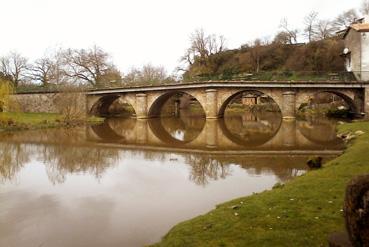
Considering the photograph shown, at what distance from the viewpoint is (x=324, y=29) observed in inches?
2464

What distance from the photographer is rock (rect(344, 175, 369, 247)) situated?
3635 millimetres

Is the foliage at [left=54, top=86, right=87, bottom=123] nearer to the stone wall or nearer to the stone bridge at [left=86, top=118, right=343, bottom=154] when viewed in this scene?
the stone wall

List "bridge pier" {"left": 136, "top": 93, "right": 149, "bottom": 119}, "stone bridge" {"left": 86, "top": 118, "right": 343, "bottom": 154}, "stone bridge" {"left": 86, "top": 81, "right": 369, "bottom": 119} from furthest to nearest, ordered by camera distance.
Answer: "bridge pier" {"left": 136, "top": 93, "right": 149, "bottom": 119} → "stone bridge" {"left": 86, "top": 81, "right": 369, "bottom": 119} → "stone bridge" {"left": 86, "top": 118, "right": 343, "bottom": 154}

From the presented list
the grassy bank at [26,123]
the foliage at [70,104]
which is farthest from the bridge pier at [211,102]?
the foliage at [70,104]

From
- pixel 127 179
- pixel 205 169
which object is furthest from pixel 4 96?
pixel 205 169

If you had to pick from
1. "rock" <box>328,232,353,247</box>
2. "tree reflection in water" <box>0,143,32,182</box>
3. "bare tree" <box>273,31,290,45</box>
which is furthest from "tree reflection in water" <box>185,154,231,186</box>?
"bare tree" <box>273,31,290,45</box>

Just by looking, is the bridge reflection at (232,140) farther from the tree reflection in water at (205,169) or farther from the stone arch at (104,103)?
the stone arch at (104,103)

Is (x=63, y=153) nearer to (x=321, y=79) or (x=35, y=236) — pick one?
(x=35, y=236)

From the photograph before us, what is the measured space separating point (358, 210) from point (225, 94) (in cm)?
3595

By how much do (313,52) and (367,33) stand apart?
19036 mm

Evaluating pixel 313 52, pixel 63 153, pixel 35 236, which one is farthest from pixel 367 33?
pixel 35 236

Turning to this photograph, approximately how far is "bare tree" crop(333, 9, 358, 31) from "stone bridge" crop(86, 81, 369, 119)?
27224mm

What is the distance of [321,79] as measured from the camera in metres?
35.0

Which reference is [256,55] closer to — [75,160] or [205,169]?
[75,160]
